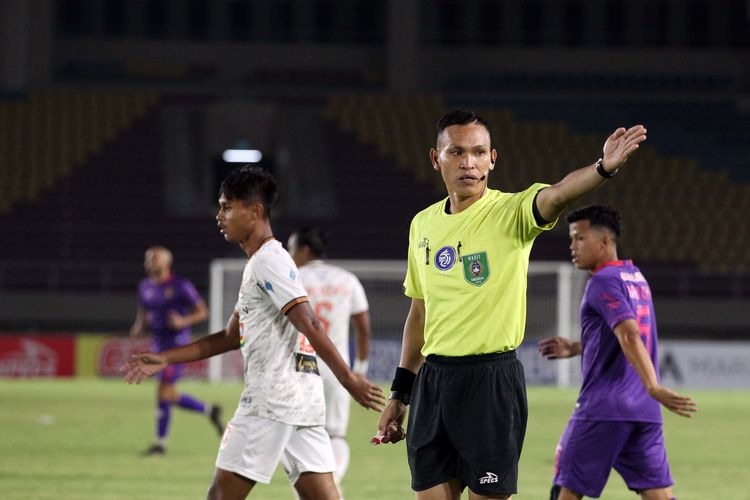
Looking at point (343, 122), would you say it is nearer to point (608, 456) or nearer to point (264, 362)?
point (608, 456)

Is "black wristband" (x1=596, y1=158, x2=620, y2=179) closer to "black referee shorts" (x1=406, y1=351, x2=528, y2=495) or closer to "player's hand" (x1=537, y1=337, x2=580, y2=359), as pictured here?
"black referee shorts" (x1=406, y1=351, x2=528, y2=495)

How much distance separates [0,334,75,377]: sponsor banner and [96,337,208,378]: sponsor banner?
59 cm

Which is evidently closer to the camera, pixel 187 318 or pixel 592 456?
pixel 592 456

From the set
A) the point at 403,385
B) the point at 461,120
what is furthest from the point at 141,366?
the point at 461,120

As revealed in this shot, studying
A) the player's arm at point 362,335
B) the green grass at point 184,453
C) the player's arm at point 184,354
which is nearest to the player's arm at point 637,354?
the player's arm at point 184,354

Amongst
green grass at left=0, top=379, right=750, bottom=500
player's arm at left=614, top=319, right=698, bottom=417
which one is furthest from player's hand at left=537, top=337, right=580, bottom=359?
green grass at left=0, top=379, right=750, bottom=500

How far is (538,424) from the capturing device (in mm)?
14625

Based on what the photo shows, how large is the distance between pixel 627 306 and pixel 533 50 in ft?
96.7

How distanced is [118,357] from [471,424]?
18.7m

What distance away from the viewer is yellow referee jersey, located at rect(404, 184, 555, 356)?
4484 mm

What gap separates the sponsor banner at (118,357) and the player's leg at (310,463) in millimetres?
16520

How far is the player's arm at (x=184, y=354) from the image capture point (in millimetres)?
5188

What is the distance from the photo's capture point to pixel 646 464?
595 cm

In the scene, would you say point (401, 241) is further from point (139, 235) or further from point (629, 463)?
point (629, 463)
